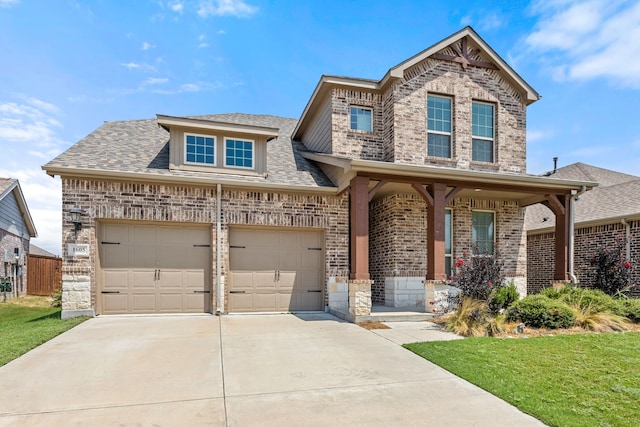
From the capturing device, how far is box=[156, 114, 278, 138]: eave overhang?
9570 mm

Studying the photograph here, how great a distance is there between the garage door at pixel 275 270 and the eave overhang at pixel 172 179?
3.88 ft

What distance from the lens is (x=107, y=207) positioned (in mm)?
8844

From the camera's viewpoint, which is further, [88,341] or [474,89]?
[474,89]

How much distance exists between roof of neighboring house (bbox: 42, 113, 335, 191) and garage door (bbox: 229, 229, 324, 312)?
1.40 m

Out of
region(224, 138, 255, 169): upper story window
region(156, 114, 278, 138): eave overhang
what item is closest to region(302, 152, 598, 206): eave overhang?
region(156, 114, 278, 138): eave overhang

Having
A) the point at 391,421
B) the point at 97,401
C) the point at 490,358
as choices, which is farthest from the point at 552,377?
the point at 97,401

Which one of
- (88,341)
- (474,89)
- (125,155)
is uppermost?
(474,89)

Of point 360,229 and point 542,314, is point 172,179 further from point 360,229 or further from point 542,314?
point 542,314

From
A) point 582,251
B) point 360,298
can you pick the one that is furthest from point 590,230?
point 360,298

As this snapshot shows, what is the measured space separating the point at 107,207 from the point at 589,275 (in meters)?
14.2

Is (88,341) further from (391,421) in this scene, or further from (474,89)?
(474,89)

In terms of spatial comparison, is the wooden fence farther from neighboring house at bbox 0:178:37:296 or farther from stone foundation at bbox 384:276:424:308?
stone foundation at bbox 384:276:424:308

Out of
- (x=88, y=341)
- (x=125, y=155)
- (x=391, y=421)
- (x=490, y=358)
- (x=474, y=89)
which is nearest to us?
(x=391, y=421)

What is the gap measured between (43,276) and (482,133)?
765 inches
